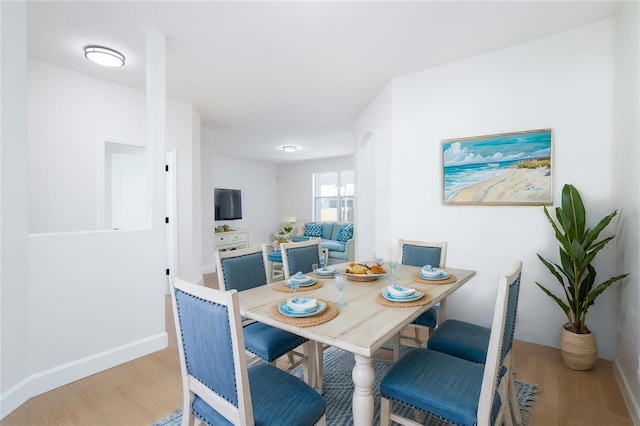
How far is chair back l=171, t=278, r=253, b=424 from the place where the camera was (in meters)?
1.01

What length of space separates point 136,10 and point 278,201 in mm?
7120

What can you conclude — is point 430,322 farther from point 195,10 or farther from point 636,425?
point 195,10

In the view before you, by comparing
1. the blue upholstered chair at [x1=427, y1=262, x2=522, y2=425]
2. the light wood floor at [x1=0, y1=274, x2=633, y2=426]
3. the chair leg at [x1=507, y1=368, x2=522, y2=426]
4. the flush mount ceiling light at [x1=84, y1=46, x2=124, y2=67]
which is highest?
the flush mount ceiling light at [x1=84, y1=46, x2=124, y2=67]

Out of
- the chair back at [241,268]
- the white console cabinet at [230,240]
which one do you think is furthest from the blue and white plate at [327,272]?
the white console cabinet at [230,240]

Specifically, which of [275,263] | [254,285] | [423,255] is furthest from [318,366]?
[275,263]

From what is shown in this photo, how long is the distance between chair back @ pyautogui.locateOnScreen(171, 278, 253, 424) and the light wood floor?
943 millimetres

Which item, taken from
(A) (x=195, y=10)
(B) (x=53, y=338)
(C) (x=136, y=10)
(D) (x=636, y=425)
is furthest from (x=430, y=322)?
(C) (x=136, y=10)

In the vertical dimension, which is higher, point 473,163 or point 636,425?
point 473,163

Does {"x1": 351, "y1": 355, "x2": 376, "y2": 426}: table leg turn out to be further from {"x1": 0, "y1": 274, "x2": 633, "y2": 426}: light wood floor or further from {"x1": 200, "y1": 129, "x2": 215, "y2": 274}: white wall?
{"x1": 200, "y1": 129, "x2": 215, "y2": 274}: white wall

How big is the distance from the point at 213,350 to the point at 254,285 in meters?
1.13

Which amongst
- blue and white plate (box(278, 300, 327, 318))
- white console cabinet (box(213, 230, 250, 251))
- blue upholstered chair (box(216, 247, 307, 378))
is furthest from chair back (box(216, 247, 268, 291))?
white console cabinet (box(213, 230, 250, 251))

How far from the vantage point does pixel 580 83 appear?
98.9 inches

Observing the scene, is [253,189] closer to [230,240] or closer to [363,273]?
[230,240]

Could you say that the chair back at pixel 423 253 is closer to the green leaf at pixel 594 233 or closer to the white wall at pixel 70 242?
the green leaf at pixel 594 233
